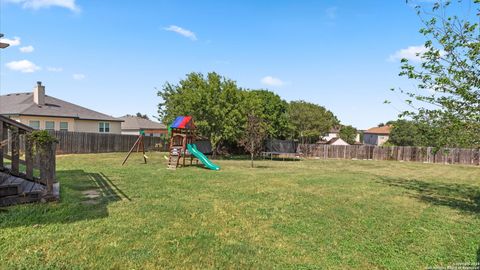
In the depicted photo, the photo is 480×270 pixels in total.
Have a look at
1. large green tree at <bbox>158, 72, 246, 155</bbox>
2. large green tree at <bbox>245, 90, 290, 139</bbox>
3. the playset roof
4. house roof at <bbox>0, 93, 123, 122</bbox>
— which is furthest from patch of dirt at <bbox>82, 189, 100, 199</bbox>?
large green tree at <bbox>245, 90, 290, 139</bbox>

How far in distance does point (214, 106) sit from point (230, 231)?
1689 centimetres

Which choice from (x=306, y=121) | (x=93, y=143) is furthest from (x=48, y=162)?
(x=306, y=121)

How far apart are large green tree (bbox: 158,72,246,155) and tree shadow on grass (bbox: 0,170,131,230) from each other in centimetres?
1382

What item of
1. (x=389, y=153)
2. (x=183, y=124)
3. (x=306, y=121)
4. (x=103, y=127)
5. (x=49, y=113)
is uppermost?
(x=306, y=121)

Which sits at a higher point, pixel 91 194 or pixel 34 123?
pixel 34 123

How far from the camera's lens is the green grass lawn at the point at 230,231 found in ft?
12.0

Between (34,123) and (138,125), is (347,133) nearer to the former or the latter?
(138,125)

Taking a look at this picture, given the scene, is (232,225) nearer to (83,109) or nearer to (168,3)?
(168,3)

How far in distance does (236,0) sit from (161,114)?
17692 millimetres

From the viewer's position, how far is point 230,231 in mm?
4738

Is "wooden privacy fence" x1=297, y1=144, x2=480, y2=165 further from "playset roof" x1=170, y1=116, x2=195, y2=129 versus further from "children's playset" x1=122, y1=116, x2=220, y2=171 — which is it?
"playset roof" x1=170, y1=116, x2=195, y2=129

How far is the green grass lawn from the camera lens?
364cm

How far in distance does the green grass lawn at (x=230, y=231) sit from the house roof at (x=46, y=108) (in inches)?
793

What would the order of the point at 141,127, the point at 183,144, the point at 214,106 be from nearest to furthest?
the point at 183,144 < the point at 214,106 < the point at 141,127
